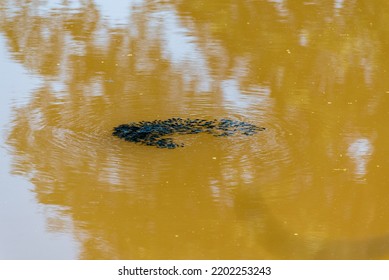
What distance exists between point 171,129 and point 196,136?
213mm

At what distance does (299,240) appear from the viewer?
17.1ft

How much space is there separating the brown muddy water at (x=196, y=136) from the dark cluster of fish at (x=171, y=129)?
0.33ft

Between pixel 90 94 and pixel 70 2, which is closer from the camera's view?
pixel 90 94

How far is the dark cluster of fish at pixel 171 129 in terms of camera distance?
21.0 feet

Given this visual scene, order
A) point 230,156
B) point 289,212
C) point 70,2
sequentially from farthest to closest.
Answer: point 70,2 < point 230,156 < point 289,212

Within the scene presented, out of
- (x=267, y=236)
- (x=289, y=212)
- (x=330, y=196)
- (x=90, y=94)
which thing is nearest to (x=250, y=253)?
(x=267, y=236)

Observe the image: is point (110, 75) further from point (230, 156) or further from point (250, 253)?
point (250, 253)

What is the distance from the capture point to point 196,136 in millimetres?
6469

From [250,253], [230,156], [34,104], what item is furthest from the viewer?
[34,104]

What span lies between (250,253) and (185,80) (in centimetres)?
284

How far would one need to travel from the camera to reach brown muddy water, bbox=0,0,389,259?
5.25 meters

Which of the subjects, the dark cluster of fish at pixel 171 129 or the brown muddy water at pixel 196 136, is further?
the dark cluster of fish at pixel 171 129

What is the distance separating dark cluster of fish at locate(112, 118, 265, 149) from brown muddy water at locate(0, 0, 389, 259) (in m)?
0.10

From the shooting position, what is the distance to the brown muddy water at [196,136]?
17.2 ft
